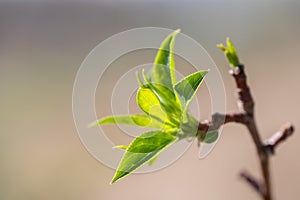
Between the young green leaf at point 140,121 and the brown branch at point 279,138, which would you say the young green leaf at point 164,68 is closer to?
the young green leaf at point 140,121

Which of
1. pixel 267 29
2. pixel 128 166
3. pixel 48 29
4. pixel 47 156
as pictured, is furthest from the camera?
pixel 48 29

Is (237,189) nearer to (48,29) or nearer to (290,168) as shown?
(290,168)

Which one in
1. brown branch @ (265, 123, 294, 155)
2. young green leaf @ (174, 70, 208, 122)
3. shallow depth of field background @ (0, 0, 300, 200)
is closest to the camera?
young green leaf @ (174, 70, 208, 122)

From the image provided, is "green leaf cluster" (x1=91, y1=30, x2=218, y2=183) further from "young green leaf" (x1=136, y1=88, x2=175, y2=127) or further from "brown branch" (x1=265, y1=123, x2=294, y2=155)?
"brown branch" (x1=265, y1=123, x2=294, y2=155)

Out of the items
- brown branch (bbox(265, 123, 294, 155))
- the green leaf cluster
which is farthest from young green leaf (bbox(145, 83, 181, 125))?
brown branch (bbox(265, 123, 294, 155))

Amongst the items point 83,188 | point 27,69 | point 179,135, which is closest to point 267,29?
point 27,69

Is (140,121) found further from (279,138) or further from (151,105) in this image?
(279,138)

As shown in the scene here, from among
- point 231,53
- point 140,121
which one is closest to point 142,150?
point 140,121

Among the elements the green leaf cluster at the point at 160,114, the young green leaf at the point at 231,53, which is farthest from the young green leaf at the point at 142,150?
the young green leaf at the point at 231,53
